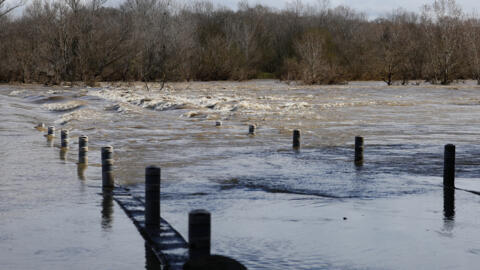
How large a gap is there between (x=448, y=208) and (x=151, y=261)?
5399mm

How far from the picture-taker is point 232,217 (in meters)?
10.1

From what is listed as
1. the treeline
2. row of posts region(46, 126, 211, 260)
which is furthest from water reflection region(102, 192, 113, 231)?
the treeline

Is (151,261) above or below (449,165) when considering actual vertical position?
below

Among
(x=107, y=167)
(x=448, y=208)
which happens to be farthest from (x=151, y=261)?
(x=448, y=208)

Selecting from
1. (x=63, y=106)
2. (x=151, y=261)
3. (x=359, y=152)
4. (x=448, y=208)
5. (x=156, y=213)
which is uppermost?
(x=63, y=106)

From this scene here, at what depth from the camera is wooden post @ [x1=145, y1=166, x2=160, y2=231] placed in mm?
8711

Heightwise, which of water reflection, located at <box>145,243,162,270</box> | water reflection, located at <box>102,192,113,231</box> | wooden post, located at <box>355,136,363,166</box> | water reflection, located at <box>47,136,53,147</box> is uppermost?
wooden post, located at <box>355,136,363,166</box>

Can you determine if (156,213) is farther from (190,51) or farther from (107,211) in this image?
(190,51)

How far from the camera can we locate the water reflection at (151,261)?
732 cm

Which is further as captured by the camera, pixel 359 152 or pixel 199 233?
pixel 359 152

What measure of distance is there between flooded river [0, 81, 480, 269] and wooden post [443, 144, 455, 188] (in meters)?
0.22

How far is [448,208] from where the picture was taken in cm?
1084

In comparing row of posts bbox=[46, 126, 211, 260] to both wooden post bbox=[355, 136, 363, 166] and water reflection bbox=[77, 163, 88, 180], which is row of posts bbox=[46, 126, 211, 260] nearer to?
water reflection bbox=[77, 163, 88, 180]

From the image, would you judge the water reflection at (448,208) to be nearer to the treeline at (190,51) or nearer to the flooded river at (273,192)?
the flooded river at (273,192)
